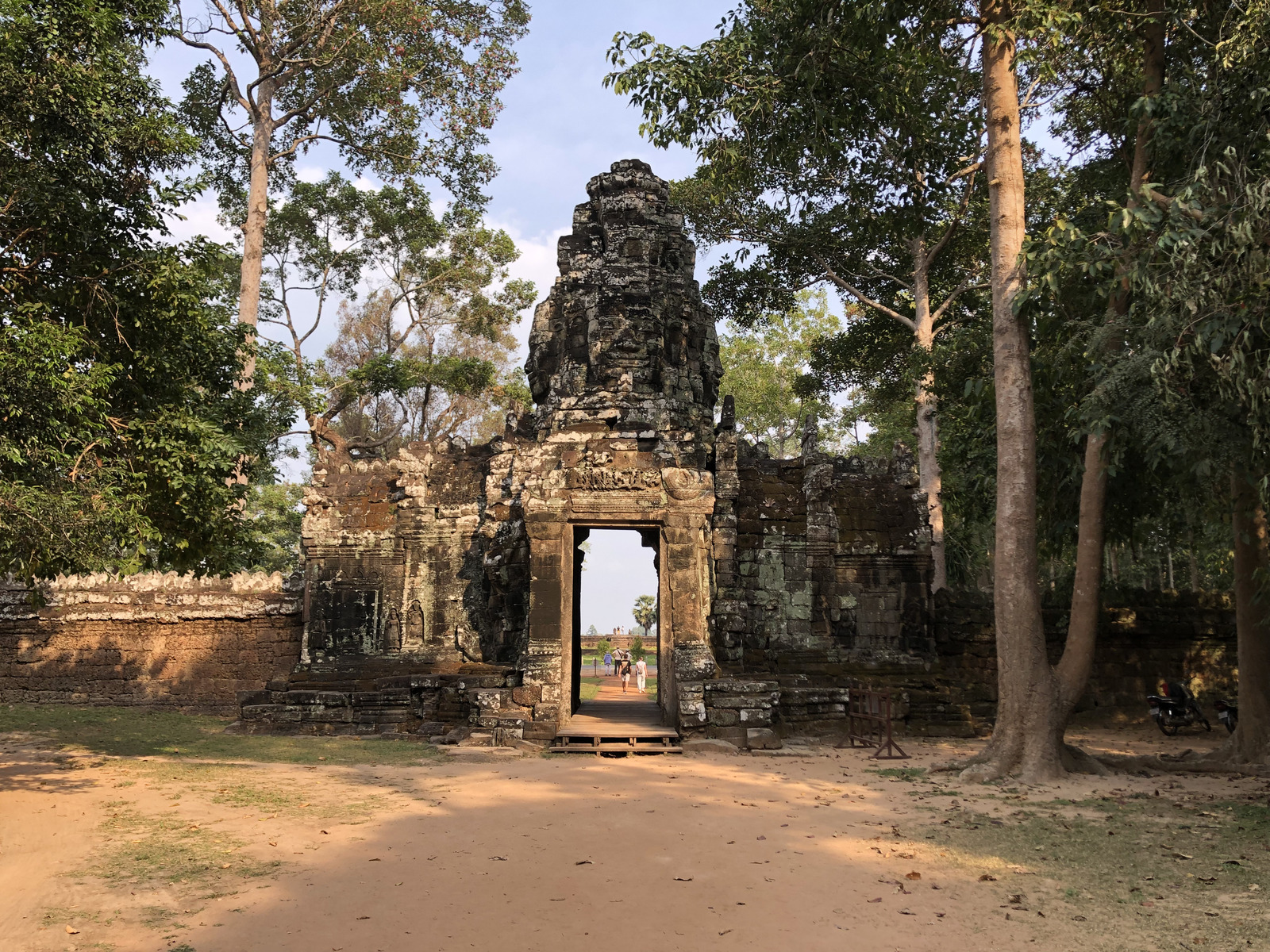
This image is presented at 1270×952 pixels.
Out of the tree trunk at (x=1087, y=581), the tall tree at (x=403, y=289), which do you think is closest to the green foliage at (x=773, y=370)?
the tall tree at (x=403, y=289)

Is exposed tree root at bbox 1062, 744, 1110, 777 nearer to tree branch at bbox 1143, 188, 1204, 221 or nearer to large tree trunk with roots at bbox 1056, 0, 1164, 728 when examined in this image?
large tree trunk with roots at bbox 1056, 0, 1164, 728

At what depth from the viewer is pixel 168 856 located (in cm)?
605

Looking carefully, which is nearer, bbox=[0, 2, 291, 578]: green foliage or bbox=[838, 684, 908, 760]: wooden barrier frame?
bbox=[0, 2, 291, 578]: green foliage

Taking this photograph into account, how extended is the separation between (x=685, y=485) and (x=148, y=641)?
35.0 ft

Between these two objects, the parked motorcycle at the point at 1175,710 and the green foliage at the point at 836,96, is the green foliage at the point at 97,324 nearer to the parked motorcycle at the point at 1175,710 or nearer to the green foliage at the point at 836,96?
the green foliage at the point at 836,96

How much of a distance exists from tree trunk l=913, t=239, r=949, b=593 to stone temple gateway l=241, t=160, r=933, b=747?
11.7 ft

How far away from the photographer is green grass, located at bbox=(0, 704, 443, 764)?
1058 cm

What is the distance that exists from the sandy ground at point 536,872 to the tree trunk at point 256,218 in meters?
12.0

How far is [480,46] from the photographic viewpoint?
21.8m

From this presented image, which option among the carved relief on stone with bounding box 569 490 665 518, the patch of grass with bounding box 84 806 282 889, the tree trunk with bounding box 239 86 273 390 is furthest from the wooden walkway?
the tree trunk with bounding box 239 86 273 390

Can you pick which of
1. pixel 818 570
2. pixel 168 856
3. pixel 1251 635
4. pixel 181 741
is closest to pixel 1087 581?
pixel 1251 635

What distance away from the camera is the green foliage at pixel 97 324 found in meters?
6.20

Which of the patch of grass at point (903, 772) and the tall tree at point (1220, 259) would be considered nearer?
the tall tree at point (1220, 259)

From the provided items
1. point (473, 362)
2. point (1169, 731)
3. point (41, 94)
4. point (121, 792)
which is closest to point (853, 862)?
point (121, 792)
